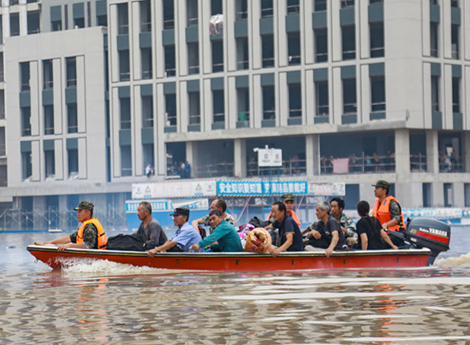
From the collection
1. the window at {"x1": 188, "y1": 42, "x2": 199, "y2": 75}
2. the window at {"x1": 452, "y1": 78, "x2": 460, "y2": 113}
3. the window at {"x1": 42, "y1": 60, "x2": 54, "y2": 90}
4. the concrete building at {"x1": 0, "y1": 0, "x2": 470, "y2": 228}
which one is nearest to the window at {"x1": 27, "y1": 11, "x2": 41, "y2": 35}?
the window at {"x1": 42, "y1": 60, "x2": 54, "y2": 90}

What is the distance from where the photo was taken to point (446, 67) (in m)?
62.7

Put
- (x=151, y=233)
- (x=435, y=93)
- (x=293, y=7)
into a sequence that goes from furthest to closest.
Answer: (x=293, y=7) → (x=435, y=93) → (x=151, y=233)

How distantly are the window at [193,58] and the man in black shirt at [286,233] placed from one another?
50.2 m

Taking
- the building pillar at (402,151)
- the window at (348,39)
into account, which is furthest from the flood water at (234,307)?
the window at (348,39)

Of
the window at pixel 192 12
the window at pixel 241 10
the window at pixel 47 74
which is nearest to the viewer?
the window at pixel 241 10

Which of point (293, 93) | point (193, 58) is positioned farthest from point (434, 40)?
point (193, 58)

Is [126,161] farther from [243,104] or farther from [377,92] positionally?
[377,92]

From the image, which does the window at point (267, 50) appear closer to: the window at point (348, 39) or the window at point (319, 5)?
the window at point (319, 5)

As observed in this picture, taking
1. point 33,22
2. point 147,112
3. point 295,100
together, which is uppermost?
point 33,22

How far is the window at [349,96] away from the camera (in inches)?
2527

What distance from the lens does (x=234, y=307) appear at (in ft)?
43.0

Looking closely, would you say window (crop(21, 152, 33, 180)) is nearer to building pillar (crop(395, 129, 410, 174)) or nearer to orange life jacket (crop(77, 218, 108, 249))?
building pillar (crop(395, 129, 410, 174))

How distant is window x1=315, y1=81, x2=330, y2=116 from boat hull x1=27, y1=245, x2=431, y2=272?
148 ft

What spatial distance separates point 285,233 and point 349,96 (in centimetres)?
4668
